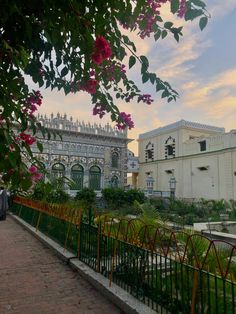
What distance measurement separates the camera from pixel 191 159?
1258 inches

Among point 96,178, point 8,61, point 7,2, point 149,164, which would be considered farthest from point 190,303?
point 149,164

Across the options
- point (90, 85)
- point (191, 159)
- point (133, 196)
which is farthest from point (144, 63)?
point (191, 159)

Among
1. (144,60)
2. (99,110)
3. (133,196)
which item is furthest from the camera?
(133,196)

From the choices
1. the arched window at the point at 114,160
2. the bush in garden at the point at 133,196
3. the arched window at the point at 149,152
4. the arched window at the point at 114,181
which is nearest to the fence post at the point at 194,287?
the bush in garden at the point at 133,196

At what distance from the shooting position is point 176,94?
390 cm

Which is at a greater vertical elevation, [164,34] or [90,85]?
[164,34]

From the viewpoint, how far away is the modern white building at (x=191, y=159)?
28.1 meters

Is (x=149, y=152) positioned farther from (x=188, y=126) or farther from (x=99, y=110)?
(x=99, y=110)

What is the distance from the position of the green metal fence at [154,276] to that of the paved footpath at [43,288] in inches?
15.5

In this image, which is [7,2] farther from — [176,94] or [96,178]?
[96,178]

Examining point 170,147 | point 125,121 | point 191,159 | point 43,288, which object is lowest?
point 43,288

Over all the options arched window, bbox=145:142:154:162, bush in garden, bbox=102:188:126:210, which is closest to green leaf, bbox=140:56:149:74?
bush in garden, bbox=102:188:126:210

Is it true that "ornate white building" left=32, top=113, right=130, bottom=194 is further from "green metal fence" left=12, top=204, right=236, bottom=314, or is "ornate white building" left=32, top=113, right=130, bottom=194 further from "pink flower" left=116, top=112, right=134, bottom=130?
"pink flower" left=116, top=112, right=134, bottom=130

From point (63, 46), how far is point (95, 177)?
30389mm
